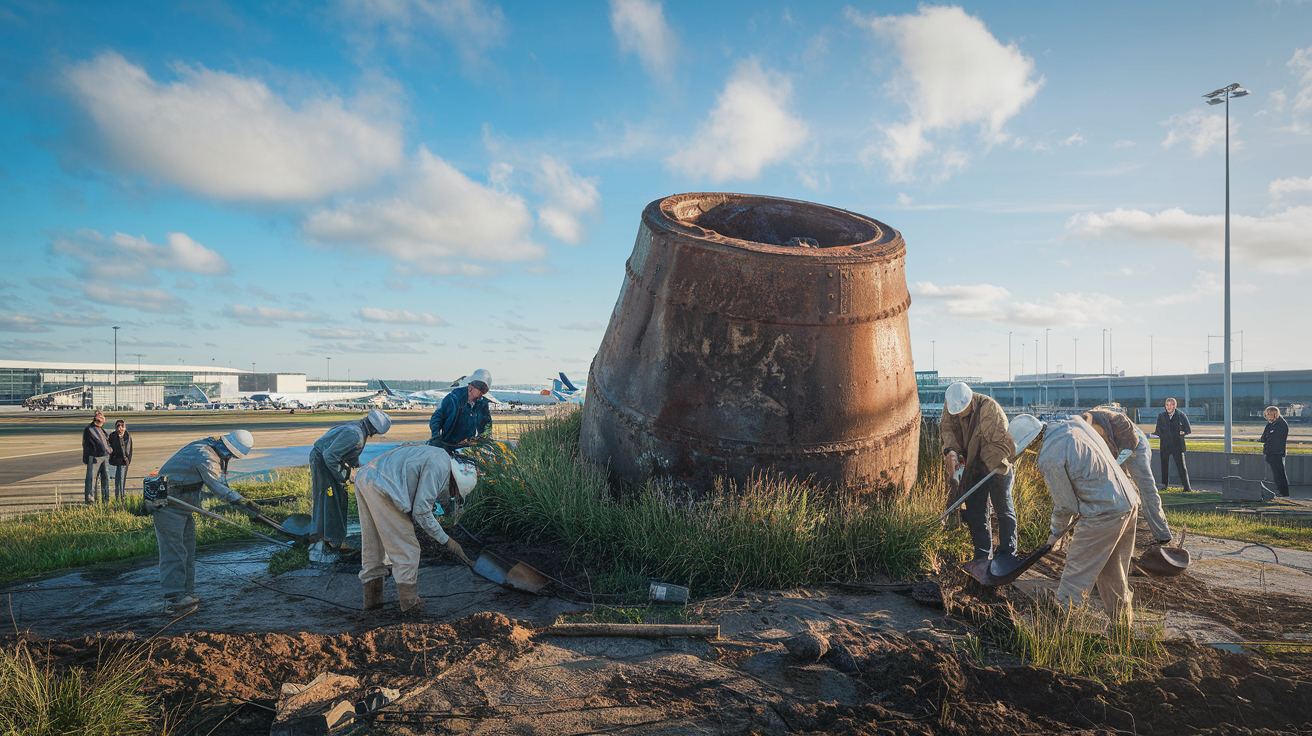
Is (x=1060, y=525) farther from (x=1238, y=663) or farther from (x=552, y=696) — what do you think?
(x=552, y=696)

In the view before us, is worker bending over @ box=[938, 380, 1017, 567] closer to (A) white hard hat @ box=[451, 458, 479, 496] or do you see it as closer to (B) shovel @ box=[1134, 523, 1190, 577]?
(B) shovel @ box=[1134, 523, 1190, 577]

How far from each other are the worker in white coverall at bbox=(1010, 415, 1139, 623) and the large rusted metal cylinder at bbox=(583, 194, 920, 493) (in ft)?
5.29

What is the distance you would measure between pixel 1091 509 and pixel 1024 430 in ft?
3.14

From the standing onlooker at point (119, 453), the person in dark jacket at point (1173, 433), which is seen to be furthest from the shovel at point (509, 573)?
the person in dark jacket at point (1173, 433)

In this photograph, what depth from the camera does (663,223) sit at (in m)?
6.47

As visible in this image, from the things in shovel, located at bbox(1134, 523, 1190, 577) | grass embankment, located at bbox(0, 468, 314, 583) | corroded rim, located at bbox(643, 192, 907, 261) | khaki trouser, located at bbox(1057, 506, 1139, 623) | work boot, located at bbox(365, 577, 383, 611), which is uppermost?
corroded rim, located at bbox(643, 192, 907, 261)

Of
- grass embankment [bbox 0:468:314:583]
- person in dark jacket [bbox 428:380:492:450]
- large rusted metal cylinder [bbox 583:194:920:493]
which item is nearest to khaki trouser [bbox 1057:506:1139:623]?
large rusted metal cylinder [bbox 583:194:920:493]

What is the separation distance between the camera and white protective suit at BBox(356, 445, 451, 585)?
17.0 feet

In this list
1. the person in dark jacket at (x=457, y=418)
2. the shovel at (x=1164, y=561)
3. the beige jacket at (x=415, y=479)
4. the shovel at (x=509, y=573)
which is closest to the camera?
the beige jacket at (x=415, y=479)

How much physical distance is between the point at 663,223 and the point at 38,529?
30.3 feet

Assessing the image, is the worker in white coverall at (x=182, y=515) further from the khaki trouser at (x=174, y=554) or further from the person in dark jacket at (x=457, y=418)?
the person in dark jacket at (x=457, y=418)

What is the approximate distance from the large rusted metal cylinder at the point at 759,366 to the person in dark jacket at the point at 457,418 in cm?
242

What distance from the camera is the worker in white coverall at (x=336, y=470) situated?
7238 millimetres

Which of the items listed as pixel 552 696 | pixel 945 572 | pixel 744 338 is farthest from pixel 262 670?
pixel 945 572
